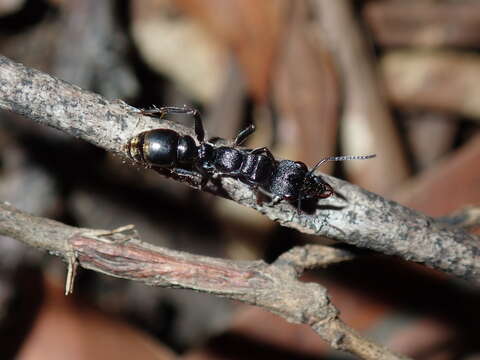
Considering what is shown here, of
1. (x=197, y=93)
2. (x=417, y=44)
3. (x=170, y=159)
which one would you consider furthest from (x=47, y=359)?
(x=417, y=44)

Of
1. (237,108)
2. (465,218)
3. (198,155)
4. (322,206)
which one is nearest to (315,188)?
(322,206)

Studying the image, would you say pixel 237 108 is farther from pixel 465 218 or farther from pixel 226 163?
pixel 465 218

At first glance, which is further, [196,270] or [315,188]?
[315,188]

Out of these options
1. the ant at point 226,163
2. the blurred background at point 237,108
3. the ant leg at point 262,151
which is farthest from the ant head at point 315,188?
the blurred background at point 237,108

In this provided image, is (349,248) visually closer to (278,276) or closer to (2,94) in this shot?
(278,276)

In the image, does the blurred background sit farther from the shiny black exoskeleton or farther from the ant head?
the ant head

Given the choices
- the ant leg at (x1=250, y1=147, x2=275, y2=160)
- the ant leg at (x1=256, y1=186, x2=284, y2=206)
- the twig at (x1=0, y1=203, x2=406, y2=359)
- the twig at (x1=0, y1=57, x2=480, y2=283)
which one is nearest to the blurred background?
the ant leg at (x1=250, y1=147, x2=275, y2=160)
